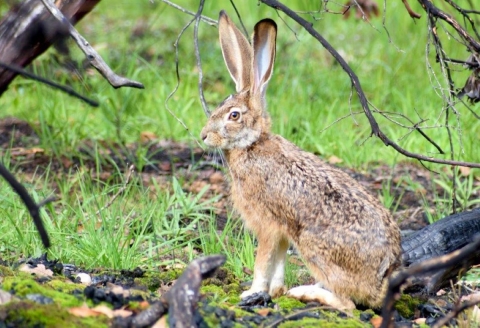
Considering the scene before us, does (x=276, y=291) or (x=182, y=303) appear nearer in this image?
(x=182, y=303)

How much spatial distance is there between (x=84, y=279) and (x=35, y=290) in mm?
744

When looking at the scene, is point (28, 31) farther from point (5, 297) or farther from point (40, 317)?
point (40, 317)

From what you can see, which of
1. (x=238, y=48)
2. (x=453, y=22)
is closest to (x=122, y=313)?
(x=238, y=48)

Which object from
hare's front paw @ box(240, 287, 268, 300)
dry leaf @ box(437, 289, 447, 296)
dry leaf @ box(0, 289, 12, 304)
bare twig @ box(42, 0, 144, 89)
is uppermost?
bare twig @ box(42, 0, 144, 89)

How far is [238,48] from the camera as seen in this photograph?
5539mm

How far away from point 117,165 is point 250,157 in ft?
7.70

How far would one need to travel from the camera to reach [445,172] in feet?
23.5

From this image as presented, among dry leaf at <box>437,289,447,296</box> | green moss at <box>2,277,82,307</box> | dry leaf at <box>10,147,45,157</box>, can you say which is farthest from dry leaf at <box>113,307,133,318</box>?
dry leaf at <box>10,147,45,157</box>

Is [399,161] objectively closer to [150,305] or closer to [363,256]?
[363,256]

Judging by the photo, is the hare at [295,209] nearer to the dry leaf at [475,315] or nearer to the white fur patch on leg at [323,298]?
the white fur patch on leg at [323,298]

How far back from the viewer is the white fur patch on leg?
470cm

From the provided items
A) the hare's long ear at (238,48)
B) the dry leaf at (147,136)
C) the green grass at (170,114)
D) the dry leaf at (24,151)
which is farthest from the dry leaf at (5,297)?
the dry leaf at (147,136)

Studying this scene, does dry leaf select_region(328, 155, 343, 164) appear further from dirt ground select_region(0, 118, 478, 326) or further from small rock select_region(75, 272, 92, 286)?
small rock select_region(75, 272, 92, 286)

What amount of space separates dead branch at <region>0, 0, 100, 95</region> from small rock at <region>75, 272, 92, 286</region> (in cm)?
168
